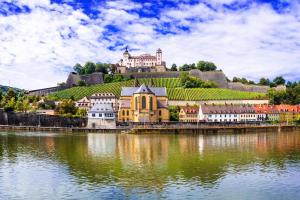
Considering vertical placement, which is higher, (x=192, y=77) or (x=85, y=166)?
(x=192, y=77)

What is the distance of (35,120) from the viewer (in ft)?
221

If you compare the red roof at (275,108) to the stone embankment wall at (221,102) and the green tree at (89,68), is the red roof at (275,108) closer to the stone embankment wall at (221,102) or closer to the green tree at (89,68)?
the stone embankment wall at (221,102)

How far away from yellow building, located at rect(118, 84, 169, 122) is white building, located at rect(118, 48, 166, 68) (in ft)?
184

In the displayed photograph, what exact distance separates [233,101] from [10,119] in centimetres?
4795

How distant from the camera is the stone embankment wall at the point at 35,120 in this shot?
220 feet

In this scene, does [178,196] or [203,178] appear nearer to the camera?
[178,196]

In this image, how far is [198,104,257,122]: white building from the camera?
7850 centimetres

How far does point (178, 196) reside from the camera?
59.7 ft

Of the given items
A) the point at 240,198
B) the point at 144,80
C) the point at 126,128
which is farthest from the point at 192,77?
the point at 240,198

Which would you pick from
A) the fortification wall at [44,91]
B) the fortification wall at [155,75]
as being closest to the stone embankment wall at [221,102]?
the fortification wall at [155,75]

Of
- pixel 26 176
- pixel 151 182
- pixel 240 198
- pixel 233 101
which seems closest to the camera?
pixel 240 198

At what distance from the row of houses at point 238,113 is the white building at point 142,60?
5455 cm

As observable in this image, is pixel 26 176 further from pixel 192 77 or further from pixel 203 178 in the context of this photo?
pixel 192 77

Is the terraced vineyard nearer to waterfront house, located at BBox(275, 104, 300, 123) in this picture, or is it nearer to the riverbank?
waterfront house, located at BBox(275, 104, 300, 123)
